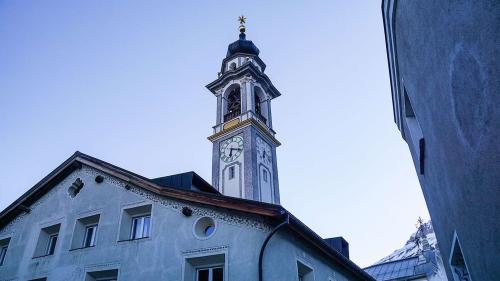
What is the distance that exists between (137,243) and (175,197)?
5.93ft

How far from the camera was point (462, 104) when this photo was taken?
4859 millimetres

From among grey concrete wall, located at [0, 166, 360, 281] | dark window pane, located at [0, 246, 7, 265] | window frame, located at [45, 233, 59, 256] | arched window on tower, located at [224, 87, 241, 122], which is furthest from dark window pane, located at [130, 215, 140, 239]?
arched window on tower, located at [224, 87, 241, 122]

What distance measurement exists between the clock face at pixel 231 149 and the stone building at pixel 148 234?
54.0ft

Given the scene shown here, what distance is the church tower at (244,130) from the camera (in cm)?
3391

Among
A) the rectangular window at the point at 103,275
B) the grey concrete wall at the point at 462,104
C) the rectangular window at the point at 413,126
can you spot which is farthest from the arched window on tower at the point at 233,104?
the grey concrete wall at the point at 462,104

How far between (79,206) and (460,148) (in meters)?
13.6

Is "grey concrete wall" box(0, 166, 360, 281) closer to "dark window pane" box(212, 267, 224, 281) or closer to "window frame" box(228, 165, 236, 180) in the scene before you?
"dark window pane" box(212, 267, 224, 281)

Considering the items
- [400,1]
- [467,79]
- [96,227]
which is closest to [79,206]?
[96,227]

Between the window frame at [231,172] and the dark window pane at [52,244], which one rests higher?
the window frame at [231,172]

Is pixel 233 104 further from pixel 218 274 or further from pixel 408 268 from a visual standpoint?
pixel 218 274

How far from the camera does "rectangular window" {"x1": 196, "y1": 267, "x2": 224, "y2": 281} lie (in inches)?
459

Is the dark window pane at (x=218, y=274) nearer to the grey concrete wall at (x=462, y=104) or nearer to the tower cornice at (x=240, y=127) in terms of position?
the grey concrete wall at (x=462, y=104)

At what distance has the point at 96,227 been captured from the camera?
49.4 feet

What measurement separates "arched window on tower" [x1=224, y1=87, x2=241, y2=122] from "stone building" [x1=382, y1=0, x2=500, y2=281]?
101ft
